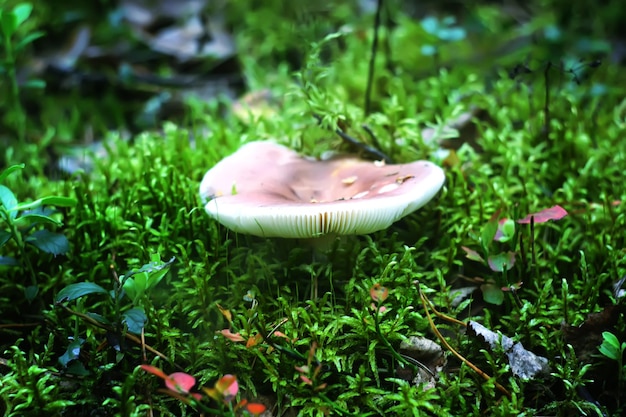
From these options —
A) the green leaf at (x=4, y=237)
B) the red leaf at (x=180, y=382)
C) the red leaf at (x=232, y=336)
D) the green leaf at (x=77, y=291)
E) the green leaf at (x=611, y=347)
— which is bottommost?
the green leaf at (x=611, y=347)

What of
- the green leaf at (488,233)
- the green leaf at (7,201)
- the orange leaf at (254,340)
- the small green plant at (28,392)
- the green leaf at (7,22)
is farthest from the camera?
the green leaf at (7,22)

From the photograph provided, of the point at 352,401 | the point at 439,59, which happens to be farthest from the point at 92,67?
the point at 352,401

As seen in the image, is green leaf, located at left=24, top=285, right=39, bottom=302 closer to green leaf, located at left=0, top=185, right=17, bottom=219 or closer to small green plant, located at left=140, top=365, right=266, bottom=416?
green leaf, located at left=0, top=185, right=17, bottom=219

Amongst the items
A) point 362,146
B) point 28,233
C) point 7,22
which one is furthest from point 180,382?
point 7,22

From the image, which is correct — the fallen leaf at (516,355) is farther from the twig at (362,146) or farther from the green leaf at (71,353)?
the green leaf at (71,353)

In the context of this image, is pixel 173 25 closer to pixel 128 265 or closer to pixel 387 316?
pixel 128 265

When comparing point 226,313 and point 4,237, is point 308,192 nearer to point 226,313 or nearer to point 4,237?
point 226,313

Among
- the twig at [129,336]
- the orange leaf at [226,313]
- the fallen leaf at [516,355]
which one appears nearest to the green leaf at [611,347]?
the fallen leaf at [516,355]

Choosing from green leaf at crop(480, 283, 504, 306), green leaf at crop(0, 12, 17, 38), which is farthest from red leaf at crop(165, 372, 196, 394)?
green leaf at crop(0, 12, 17, 38)
